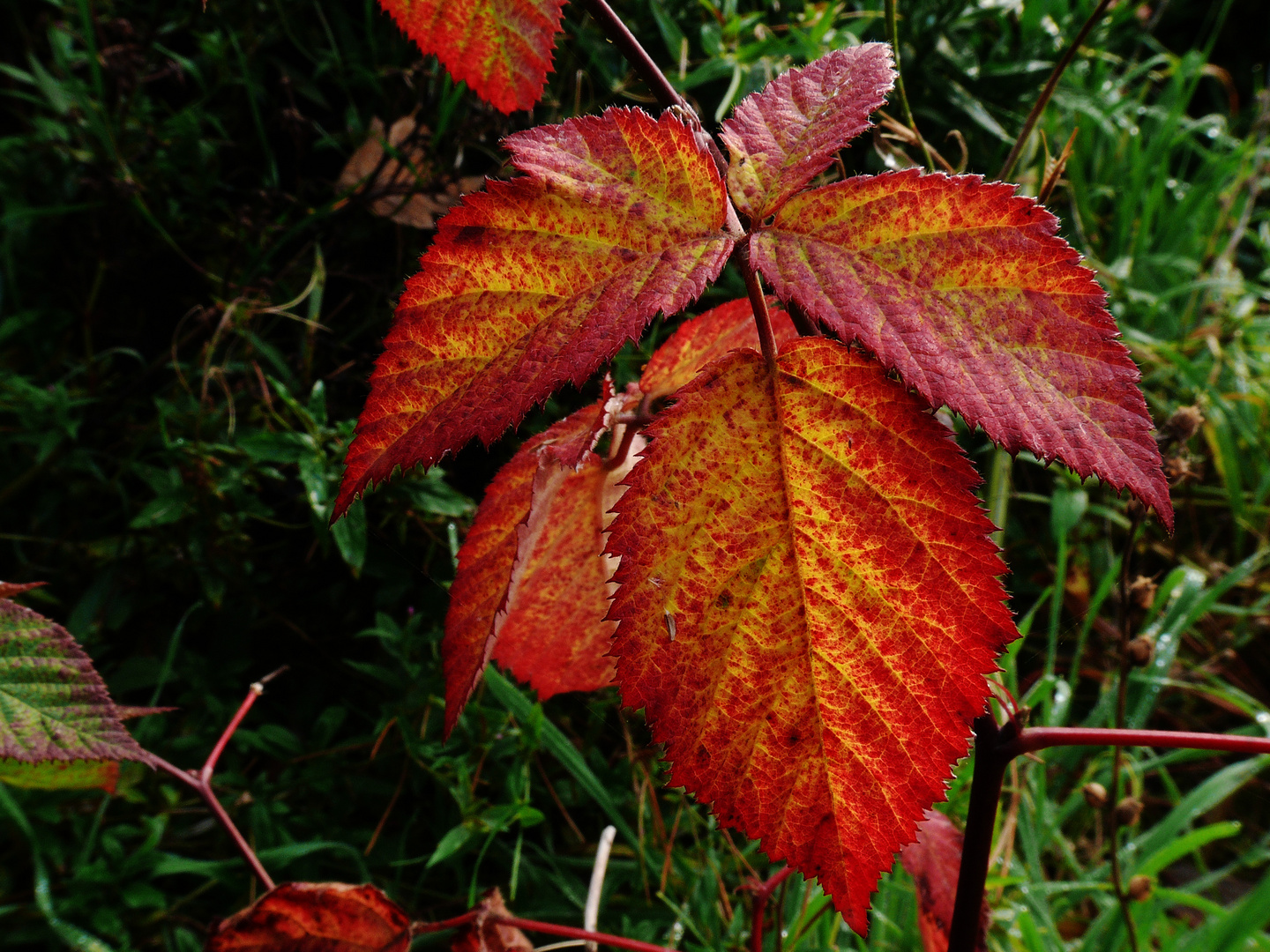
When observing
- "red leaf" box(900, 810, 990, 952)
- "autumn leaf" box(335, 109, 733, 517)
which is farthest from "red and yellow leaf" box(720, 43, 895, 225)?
"red leaf" box(900, 810, 990, 952)

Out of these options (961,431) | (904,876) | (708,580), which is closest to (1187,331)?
(961,431)

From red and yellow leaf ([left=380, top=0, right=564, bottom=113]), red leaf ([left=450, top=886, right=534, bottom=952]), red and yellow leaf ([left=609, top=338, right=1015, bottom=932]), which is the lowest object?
red leaf ([left=450, top=886, right=534, bottom=952])

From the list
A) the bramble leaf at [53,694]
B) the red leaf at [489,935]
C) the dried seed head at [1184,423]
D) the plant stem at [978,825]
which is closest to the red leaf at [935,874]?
the plant stem at [978,825]

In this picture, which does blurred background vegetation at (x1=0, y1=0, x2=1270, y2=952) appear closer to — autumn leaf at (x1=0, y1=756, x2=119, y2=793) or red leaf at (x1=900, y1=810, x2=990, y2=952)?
red leaf at (x1=900, y1=810, x2=990, y2=952)

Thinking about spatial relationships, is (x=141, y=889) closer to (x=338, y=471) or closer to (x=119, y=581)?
(x=119, y=581)

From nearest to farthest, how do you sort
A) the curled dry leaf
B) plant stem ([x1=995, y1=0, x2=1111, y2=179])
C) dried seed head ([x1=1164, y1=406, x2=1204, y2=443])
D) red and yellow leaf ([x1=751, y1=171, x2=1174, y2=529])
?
red and yellow leaf ([x1=751, y1=171, x2=1174, y2=529]), plant stem ([x1=995, y1=0, x2=1111, y2=179]), dried seed head ([x1=1164, y1=406, x2=1204, y2=443]), the curled dry leaf

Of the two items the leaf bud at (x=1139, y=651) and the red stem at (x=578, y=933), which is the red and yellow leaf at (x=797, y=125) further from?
the leaf bud at (x=1139, y=651)

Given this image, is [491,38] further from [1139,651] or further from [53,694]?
[1139,651]
